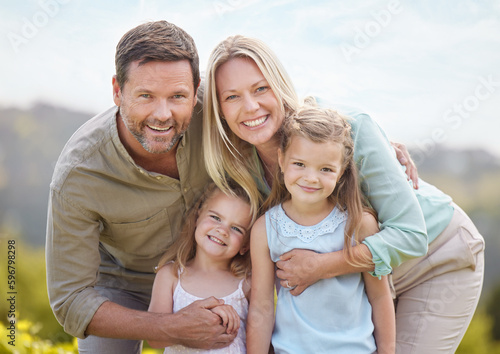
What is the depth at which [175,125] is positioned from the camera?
2.80m

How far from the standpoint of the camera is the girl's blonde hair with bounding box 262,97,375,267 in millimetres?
2459

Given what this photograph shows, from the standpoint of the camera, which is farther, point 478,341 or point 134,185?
point 478,341

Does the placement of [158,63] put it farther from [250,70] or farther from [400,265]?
[400,265]

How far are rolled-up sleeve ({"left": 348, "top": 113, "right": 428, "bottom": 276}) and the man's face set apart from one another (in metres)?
0.84

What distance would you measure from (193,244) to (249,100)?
2.73ft

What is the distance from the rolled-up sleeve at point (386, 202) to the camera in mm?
2467

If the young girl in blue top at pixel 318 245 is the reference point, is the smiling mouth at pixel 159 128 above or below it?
above

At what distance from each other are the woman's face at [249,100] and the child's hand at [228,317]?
815 mm

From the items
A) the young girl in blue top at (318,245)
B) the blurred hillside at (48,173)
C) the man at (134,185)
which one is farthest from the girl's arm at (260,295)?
the blurred hillside at (48,173)

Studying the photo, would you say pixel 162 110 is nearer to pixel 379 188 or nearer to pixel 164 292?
pixel 164 292

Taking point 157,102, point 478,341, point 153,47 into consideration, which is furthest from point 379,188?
point 478,341

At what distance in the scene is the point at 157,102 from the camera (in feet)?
9.00

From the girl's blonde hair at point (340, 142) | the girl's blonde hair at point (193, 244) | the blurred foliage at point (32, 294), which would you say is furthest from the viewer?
the blurred foliage at point (32, 294)

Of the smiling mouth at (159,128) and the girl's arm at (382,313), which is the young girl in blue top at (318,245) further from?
the smiling mouth at (159,128)
